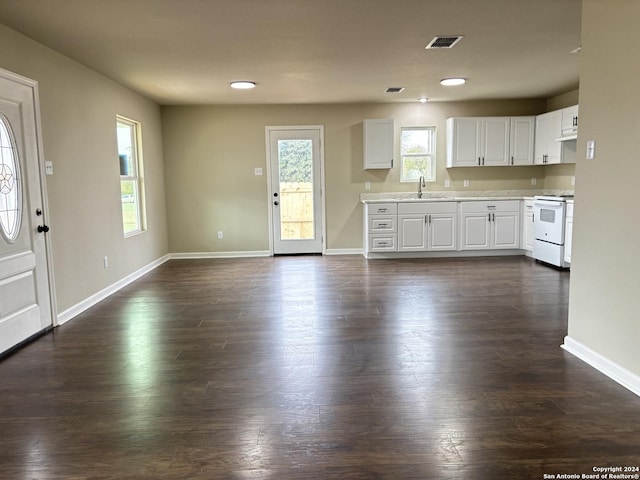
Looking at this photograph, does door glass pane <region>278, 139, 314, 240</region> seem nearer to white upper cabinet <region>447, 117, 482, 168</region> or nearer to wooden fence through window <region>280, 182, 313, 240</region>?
wooden fence through window <region>280, 182, 313, 240</region>

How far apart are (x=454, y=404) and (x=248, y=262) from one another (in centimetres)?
484

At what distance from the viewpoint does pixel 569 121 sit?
6.14 m

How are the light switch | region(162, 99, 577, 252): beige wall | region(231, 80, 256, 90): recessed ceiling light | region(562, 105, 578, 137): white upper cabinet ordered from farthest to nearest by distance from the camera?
1. region(162, 99, 577, 252): beige wall
2. region(562, 105, 578, 137): white upper cabinet
3. region(231, 80, 256, 90): recessed ceiling light
4. the light switch

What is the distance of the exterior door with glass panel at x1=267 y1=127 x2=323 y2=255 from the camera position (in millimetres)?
7219

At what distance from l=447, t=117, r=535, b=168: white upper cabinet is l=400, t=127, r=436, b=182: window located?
0.33 m

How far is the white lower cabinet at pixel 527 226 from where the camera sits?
6.68m

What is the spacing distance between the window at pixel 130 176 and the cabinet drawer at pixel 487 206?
4.70 metres

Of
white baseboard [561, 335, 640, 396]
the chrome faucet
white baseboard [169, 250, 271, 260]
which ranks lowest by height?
white baseboard [561, 335, 640, 396]

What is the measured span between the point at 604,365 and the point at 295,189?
17.4ft

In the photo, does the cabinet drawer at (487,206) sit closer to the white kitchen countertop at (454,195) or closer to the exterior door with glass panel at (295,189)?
the white kitchen countertop at (454,195)

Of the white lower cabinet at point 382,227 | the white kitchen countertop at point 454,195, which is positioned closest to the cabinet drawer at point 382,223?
the white lower cabinet at point 382,227

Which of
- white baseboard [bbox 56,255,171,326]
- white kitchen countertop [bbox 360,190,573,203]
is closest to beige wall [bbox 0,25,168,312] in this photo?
white baseboard [bbox 56,255,171,326]

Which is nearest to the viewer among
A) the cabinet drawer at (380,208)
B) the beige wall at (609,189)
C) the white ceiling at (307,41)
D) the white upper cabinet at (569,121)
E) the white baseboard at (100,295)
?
the beige wall at (609,189)

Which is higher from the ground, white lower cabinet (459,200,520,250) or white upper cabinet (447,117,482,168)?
white upper cabinet (447,117,482,168)
